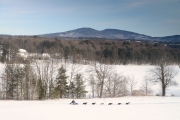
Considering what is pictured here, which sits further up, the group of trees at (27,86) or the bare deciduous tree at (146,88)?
the group of trees at (27,86)

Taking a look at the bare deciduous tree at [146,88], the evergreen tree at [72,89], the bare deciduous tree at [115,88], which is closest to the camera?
the evergreen tree at [72,89]

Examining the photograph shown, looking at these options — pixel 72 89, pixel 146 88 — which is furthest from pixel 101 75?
pixel 146 88

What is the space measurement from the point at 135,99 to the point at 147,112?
8488 millimetres

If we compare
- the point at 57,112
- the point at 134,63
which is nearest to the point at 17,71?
the point at 57,112

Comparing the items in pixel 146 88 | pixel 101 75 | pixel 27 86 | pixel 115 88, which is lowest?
pixel 146 88

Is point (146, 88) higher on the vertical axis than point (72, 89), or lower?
lower

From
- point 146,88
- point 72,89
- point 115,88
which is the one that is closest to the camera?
point 72,89

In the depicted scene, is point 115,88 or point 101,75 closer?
point 101,75

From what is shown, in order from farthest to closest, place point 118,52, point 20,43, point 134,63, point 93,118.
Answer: point 20,43
point 118,52
point 134,63
point 93,118

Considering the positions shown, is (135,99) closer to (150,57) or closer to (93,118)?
(93,118)

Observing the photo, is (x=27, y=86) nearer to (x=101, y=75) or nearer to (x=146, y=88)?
(x=101, y=75)

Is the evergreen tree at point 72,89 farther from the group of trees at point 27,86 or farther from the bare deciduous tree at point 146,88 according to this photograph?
the bare deciduous tree at point 146,88

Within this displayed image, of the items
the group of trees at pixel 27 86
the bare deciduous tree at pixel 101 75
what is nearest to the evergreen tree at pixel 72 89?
the group of trees at pixel 27 86

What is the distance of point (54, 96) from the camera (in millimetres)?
31219
